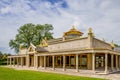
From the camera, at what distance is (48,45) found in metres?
40.4

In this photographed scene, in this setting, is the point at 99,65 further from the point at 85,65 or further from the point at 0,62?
the point at 0,62

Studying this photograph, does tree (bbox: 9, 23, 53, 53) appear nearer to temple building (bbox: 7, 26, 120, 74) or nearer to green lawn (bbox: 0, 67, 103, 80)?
temple building (bbox: 7, 26, 120, 74)

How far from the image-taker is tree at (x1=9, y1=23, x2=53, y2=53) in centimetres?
6806

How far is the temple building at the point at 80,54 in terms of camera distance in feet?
90.0

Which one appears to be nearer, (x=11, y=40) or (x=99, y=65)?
(x=99, y=65)

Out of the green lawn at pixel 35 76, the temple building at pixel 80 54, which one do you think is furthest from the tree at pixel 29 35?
the green lawn at pixel 35 76

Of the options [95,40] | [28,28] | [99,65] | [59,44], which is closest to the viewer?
[95,40]

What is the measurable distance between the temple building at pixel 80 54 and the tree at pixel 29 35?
908 inches

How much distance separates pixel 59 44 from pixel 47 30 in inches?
1351

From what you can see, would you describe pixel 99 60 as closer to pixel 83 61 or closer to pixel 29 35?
pixel 83 61

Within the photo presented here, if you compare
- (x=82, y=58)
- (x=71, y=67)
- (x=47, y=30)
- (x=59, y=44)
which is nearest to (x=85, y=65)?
(x=82, y=58)

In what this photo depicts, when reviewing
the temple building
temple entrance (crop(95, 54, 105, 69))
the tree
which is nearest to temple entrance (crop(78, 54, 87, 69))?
the temple building

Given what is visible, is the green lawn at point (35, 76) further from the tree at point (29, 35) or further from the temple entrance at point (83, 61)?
the tree at point (29, 35)

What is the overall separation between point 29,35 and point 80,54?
40.1 meters
